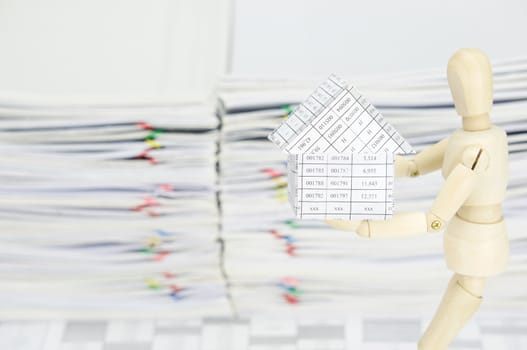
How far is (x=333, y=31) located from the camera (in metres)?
1.05

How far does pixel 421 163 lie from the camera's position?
720mm

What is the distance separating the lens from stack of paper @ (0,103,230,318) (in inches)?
36.7

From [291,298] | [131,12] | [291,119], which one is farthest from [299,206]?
[131,12]

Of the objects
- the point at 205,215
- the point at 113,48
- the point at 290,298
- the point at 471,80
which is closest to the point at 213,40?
the point at 113,48

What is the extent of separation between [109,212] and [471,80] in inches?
21.9

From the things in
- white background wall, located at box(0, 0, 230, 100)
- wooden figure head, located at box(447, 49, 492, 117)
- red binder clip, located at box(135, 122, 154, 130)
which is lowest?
red binder clip, located at box(135, 122, 154, 130)

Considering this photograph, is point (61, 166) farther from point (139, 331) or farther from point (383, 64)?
point (383, 64)

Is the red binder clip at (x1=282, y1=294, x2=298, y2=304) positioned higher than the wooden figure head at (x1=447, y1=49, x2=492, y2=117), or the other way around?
the wooden figure head at (x1=447, y1=49, x2=492, y2=117)

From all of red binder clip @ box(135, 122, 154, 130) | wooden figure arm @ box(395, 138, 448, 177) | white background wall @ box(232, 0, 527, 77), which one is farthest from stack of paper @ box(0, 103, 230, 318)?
wooden figure arm @ box(395, 138, 448, 177)

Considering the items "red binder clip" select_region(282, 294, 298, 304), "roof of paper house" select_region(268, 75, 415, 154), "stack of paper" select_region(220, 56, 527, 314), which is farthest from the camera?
"red binder clip" select_region(282, 294, 298, 304)

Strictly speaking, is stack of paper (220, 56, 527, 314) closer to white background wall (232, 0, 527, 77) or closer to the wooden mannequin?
white background wall (232, 0, 527, 77)

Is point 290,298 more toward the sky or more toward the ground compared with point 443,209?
more toward the ground

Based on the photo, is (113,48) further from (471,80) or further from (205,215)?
(471,80)

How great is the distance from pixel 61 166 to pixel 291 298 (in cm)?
39
